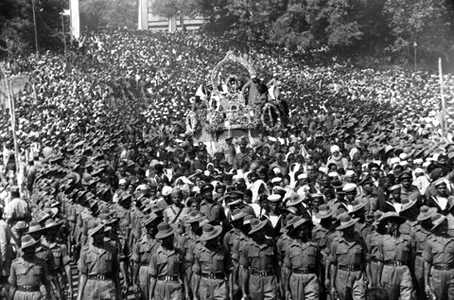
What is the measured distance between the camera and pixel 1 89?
31938 mm

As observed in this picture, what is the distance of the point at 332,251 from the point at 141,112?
21026 mm

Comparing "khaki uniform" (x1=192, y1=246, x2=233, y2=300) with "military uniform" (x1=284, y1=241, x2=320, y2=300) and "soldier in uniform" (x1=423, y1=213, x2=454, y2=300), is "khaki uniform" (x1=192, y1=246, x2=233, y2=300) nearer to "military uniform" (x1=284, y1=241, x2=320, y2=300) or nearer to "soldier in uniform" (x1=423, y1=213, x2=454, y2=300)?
"military uniform" (x1=284, y1=241, x2=320, y2=300)

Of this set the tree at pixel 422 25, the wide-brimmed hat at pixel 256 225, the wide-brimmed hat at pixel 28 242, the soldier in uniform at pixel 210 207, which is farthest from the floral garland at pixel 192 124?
the tree at pixel 422 25

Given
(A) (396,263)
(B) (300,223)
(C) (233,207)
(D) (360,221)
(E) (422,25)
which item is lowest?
(A) (396,263)

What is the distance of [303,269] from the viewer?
9719mm

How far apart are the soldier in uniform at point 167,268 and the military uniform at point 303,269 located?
1363 mm

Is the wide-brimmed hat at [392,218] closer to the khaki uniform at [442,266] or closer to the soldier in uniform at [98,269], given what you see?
the khaki uniform at [442,266]

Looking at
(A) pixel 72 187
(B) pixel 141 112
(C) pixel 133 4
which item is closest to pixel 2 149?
(B) pixel 141 112

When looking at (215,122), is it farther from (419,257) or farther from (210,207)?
(419,257)

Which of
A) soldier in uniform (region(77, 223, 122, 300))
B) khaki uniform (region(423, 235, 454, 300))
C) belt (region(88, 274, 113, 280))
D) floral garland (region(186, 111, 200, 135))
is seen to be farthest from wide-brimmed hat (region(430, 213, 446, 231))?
floral garland (region(186, 111, 200, 135))

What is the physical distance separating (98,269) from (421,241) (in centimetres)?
407

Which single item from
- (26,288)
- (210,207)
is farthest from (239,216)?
(26,288)

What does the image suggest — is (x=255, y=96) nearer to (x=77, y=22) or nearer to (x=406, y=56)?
(x=406, y=56)

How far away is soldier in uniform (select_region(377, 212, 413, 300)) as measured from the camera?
32.0 ft
